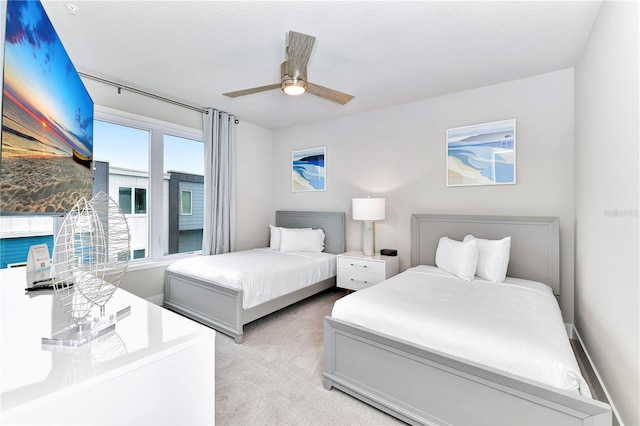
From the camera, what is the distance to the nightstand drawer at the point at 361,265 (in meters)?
3.43

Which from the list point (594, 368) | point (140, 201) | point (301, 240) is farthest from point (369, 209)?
point (140, 201)

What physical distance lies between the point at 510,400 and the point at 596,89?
218 centimetres

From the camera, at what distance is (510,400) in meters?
1.38

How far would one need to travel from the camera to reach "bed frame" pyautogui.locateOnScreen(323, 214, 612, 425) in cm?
128

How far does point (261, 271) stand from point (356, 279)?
1243mm

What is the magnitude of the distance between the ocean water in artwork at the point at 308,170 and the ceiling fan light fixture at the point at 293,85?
2.31 m

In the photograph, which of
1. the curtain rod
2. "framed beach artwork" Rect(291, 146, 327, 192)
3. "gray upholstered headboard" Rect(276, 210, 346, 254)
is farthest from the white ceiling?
"gray upholstered headboard" Rect(276, 210, 346, 254)

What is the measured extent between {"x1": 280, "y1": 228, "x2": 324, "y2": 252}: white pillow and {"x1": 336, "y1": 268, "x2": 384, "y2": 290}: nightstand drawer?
2.18 ft

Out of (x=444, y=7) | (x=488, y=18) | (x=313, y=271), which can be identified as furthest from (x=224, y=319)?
(x=488, y=18)

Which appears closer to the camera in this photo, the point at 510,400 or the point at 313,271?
the point at 510,400

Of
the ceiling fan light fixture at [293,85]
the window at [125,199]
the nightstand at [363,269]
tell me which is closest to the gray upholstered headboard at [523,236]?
the nightstand at [363,269]

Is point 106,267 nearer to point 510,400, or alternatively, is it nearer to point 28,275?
point 28,275

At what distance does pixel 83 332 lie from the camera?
973 mm

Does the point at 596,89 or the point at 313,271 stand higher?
the point at 596,89
